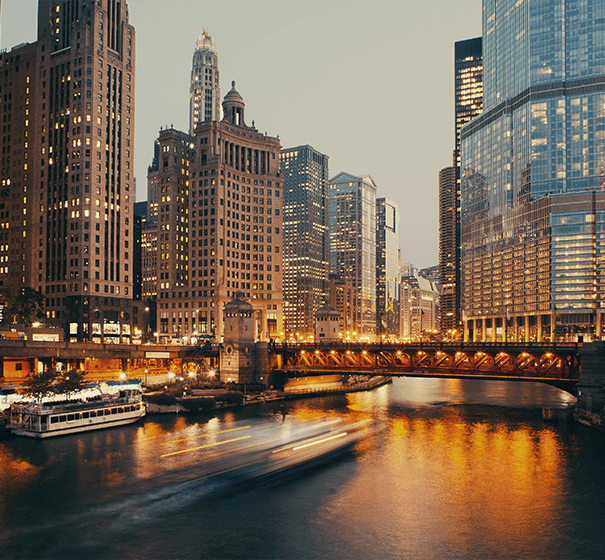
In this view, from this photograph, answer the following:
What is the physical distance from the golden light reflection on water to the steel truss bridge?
1480 cm

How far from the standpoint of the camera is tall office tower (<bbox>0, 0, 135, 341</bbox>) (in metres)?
180

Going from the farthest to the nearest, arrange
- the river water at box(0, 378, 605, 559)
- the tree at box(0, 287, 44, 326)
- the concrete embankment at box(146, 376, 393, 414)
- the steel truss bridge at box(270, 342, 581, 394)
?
the tree at box(0, 287, 44, 326) < the concrete embankment at box(146, 376, 393, 414) < the steel truss bridge at box(270, 342, 581, 394) < the river water at box(0, 378, 605, 559)

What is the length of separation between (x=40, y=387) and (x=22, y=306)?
275 feet

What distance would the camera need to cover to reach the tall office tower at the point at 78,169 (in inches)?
7072

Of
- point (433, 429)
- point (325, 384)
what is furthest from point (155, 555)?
point (325, 384)

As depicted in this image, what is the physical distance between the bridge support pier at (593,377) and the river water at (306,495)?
4.93 m

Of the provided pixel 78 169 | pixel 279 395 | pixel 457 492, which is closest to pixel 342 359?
pixel 279 395

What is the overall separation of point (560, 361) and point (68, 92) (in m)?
162

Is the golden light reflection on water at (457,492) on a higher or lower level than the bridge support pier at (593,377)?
lower

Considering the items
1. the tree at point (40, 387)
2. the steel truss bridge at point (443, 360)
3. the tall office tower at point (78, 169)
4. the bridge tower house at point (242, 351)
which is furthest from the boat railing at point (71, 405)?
the tall office tower at point (78, 169)

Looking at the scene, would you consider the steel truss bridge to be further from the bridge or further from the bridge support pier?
the bridge support pier

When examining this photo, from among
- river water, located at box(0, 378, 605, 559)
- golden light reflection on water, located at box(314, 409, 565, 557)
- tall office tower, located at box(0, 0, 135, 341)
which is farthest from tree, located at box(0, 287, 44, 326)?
golden light reflection on water, located at box(314, 409, 565, 557)

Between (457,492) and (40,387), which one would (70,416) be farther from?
(457,492)

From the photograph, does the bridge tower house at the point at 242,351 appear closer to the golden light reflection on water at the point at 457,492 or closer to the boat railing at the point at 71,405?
the boat railing at the point at 71,405
